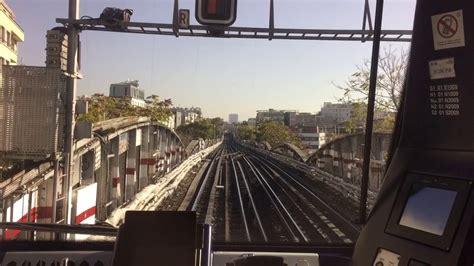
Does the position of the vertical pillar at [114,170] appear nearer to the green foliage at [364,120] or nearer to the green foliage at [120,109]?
the green foliage at [120,109]

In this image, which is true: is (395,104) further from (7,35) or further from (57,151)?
(57,151)

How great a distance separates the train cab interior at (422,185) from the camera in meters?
1.74

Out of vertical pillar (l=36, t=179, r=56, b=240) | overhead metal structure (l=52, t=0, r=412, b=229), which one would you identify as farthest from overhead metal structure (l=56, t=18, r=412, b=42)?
vertical pillar (l=36, t=179, r=56, b=240)

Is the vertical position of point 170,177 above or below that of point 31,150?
below

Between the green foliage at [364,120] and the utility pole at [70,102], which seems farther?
the utility pole at [70,102]

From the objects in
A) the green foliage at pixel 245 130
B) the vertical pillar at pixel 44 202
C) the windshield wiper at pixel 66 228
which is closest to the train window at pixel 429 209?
the windshield wiper at pixel 66 228

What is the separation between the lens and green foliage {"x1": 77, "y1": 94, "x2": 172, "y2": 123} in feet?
12.7

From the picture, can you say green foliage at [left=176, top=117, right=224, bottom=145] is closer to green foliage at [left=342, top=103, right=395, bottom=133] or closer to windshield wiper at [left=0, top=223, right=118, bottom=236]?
green foliage at [left=342, top=103, right=395, bottom=133]

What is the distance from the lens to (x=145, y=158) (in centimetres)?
466

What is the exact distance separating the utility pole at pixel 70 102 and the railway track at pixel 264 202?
1274 mm

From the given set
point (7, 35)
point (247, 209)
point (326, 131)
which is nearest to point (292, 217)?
point (247, 209)

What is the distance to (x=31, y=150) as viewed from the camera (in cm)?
381

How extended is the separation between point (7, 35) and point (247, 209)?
136 inches

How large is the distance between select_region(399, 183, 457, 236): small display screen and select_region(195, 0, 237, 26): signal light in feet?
5.14
